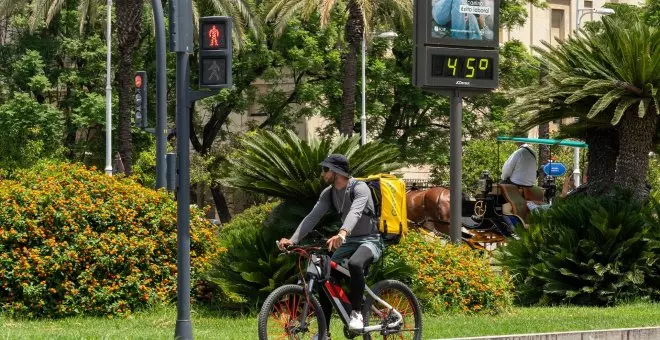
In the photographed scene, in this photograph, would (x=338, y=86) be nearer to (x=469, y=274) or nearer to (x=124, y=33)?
(x=124, y=33)

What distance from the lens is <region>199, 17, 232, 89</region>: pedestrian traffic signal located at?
41.9 ft

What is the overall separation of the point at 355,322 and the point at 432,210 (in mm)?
13491

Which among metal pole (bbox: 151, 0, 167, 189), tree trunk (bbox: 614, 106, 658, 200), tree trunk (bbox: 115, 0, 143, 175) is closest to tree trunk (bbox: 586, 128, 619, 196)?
tree trunk (bbox: 614, 106, 658, 200)

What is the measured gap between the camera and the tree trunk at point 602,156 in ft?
68.4

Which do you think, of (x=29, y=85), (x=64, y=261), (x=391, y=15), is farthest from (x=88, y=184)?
(x=29, y=85)

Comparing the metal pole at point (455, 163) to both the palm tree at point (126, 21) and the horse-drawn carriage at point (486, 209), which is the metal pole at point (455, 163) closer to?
the horse-drawn carriage at point (486, 209)

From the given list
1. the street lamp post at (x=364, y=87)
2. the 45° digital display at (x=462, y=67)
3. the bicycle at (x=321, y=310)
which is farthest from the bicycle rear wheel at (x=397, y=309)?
the street lamp post at (x=364, y=87)

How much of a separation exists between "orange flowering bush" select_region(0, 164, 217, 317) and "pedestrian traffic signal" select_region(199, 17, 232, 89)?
343 centimetres

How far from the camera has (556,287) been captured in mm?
18125

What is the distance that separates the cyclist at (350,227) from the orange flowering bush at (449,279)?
3679 mm

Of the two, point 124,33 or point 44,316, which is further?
point 124,33

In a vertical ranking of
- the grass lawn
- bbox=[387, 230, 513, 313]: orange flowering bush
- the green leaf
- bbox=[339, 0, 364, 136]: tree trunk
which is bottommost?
the grass lawn

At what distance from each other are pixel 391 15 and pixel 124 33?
38.2ft

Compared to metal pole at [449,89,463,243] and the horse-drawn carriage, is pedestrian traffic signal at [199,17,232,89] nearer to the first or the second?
metal pole at [449,89,463,243]
